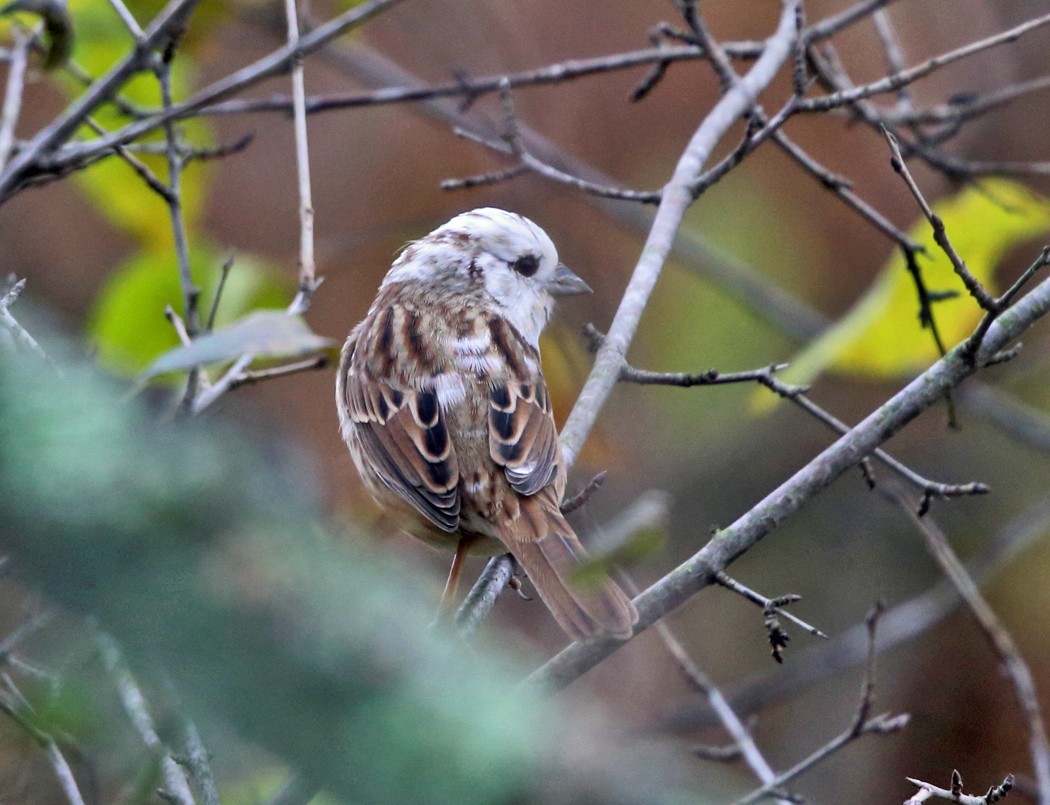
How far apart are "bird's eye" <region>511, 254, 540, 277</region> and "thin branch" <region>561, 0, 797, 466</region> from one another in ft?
2.77

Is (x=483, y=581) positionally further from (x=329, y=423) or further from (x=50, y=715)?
(x=329, y=423)

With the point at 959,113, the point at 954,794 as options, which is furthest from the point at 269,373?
the point at 959,113

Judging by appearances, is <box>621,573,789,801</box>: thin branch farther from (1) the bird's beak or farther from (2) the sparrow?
(1) the bird's beak

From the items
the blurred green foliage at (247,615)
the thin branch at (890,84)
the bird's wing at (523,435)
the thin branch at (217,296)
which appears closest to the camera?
the blurred green foliage at (247,615)

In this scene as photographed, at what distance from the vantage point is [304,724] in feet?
3.10

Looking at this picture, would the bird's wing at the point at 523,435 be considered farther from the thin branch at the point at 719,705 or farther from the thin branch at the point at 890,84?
the thin branch at the point at 890,84

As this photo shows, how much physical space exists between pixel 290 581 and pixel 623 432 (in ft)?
25.3

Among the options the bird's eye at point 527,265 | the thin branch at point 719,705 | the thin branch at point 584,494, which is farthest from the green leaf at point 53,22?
the bird's eye at point 527,265

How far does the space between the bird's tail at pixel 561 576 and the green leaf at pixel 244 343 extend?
115 cm

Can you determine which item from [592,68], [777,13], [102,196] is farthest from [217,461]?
[777,13]

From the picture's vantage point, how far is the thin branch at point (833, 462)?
122 inches

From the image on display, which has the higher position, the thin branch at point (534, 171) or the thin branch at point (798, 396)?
the thin branch at point (534, 171)

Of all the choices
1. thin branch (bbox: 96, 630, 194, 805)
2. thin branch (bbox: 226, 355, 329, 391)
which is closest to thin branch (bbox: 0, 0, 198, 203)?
thin branch (bbox: 96, 630, 194, 805)

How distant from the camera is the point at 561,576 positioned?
3.76m
